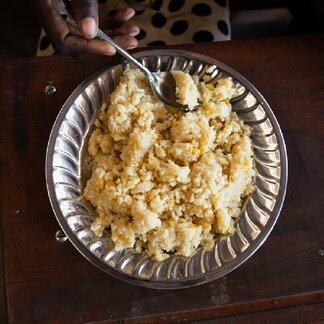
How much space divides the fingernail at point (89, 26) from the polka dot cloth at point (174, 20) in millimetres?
280

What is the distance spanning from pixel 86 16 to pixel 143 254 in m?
0.42

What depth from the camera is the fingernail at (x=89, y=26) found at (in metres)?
0.76

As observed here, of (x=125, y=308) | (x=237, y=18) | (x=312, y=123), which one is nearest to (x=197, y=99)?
(x=312, y=123)

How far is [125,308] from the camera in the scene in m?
0.78

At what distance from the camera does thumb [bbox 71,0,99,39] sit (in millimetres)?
758

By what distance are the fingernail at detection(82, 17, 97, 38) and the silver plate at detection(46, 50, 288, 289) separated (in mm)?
78

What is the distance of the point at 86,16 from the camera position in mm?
772

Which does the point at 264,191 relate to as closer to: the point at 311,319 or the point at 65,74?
the point at 311,319

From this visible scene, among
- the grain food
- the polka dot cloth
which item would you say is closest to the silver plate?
the grain food

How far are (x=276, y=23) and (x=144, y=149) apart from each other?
2.93 ft

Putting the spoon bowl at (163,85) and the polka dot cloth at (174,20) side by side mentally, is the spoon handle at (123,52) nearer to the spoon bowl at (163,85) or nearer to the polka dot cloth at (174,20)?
the spoon bowl at (163,85)

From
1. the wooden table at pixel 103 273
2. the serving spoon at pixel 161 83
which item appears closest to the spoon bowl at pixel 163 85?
the serving spoon at pixel 161 83

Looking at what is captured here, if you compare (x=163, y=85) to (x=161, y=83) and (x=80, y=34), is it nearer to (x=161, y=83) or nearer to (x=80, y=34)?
(x=161, y=83)

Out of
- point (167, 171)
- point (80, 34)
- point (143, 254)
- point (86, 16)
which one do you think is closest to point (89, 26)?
point (86, 16)
